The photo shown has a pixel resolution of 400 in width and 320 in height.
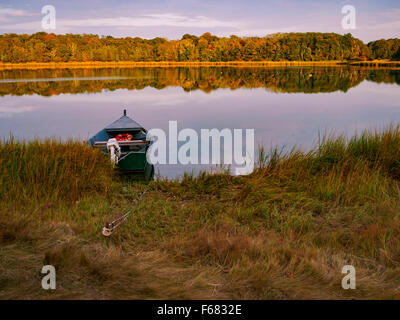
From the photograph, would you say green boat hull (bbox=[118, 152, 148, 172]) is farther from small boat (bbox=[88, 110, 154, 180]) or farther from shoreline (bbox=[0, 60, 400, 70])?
shoreline (bbox=[0, 60, 400, 70])

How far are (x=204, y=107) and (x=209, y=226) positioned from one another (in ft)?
72.0

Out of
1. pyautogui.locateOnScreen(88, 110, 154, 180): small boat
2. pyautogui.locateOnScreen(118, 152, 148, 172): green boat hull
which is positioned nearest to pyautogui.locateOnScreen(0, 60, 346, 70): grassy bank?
pyautogui.locateOnScreen(88, 110, 154, 180): small boat

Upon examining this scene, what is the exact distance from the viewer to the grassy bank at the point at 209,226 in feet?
9.69

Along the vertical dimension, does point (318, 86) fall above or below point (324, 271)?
above

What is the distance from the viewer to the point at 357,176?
21.5 ft

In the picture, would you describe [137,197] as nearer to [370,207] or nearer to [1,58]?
[370,207]

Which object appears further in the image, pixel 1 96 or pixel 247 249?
pixel 1 96

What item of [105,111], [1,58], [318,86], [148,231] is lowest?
[148,231]

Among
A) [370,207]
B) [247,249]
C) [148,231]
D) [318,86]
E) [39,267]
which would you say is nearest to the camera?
[39,267]

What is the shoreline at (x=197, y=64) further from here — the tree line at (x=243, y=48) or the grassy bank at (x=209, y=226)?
the grassy bank at (x=209, y=226)

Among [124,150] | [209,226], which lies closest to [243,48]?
[124,150]
